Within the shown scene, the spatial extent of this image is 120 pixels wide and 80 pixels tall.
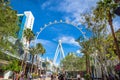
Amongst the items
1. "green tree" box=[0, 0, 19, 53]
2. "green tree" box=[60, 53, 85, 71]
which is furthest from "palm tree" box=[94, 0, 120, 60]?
"green tree" box=[60, 53, 85, 71]

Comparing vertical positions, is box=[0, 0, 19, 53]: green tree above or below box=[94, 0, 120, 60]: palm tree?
below

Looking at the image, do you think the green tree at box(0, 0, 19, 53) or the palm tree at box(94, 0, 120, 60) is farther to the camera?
the palm tree at box(94, 0, 120, 60)

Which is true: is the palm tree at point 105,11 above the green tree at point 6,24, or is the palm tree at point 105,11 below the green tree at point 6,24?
above

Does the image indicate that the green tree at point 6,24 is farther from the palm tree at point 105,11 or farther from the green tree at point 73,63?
the green tree at point 73,63

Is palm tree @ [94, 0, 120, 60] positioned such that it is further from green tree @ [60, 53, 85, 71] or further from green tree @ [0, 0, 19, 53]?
green tree @ [60, 53, 85, 71]

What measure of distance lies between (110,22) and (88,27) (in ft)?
17.9

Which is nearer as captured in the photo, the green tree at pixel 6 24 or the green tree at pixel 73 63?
the green tree at pixel 6 24

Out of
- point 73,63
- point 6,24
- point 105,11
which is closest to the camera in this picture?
point 6,24

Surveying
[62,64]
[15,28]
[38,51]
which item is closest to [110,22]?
[15,28]

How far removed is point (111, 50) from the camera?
36031mm

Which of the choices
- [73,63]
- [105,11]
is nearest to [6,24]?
[105,11]

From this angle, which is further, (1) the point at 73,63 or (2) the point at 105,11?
(1) the point at 73,63

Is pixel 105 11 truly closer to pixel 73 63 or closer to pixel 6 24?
pixel 6 24

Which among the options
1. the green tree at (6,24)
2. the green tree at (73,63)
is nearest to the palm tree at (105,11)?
the green tree at (6,24)
